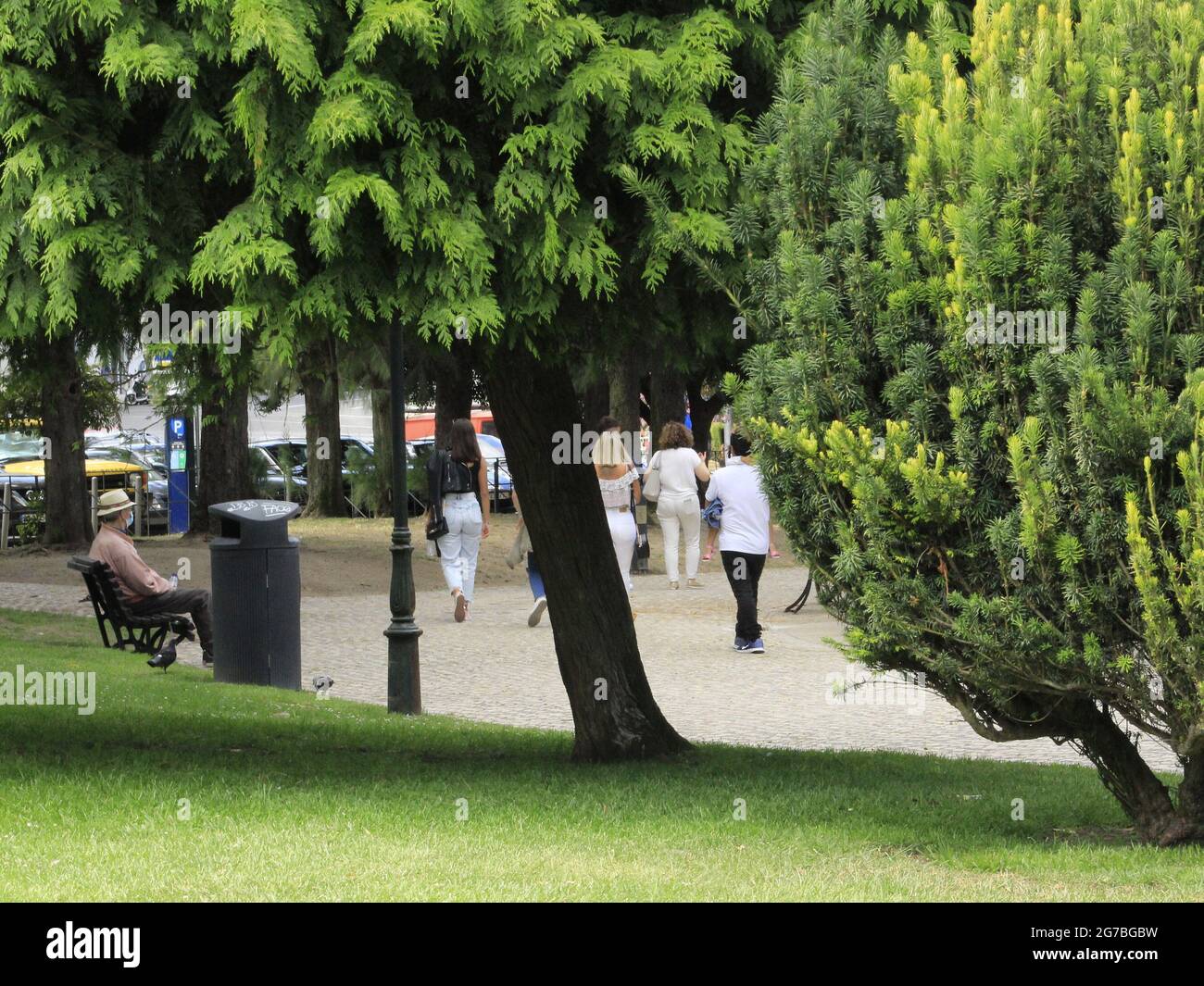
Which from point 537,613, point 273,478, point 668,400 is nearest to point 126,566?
point 537,613

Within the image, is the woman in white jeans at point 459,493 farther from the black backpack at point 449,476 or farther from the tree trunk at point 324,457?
the tree trunk at point 324,457

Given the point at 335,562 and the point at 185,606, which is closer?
the point at 185,606

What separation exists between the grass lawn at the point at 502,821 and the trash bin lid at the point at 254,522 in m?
2.12

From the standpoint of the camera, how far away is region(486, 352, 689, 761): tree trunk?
29.3 feet

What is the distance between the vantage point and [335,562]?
22484 mm

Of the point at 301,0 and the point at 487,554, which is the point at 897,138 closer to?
the point at 301,0

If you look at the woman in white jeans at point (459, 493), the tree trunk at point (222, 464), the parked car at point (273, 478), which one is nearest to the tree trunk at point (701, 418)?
the parked car at point (273, 478)

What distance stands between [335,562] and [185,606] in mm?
8822

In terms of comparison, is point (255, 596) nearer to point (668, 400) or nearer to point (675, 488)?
point (675, 488)

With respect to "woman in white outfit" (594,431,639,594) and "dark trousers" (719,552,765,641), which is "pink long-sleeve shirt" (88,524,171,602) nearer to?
"woman in white outfit" (594,431,639,594)

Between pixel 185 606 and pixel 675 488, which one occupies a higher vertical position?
pixel 675 488

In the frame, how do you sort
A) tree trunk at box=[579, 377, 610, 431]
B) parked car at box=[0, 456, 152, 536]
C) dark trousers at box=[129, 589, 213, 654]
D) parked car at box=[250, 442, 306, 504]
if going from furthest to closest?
parked car at box=[250, 442, 306, 504] < tree trunk at box=[579, 377, 610, 431] < parked car at box=[0, 456, 152, 536] < dark trousers at box=[129, 589, 213, 654]

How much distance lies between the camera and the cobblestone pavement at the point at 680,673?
1095 centimetres

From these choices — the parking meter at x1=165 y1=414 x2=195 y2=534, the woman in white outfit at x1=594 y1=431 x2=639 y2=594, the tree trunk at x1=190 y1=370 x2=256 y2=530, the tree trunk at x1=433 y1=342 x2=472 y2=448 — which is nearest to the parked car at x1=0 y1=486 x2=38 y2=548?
the parking meter at x1=165 y1=414 x2=195 y2=534
